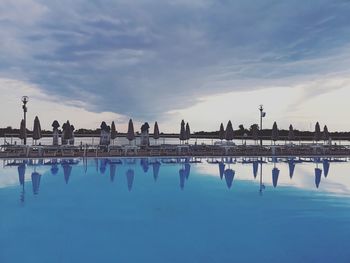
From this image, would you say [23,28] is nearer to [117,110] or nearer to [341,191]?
[117,110]

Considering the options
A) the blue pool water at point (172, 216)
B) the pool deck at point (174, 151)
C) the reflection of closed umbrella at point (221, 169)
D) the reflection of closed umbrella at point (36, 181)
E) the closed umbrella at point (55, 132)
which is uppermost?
the closed umbrella at point (55, 132)

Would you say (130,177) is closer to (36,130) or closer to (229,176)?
(229,176)

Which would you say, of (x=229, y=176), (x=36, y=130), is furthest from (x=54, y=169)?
(x=229, y=176)

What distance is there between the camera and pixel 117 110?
26688 millimetres

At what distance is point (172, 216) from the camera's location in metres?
6.64

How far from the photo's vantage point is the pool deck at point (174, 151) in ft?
55.0

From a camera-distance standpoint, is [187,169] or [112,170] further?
[187,169]

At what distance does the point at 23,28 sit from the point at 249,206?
12906 mm

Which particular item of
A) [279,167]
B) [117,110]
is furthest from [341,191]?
[117,110]

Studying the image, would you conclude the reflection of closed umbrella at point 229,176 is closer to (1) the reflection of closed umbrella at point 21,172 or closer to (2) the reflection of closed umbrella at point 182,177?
(2) the reflection of closed umbrella at point 182,177

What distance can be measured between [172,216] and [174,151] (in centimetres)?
1270

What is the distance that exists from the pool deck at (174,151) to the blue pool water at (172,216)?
4.52 meters

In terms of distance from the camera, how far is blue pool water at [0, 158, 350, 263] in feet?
15.7

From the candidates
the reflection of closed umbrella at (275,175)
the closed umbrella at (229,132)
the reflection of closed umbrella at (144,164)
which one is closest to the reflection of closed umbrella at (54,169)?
the reflection of closed umbrella at (144,164)
